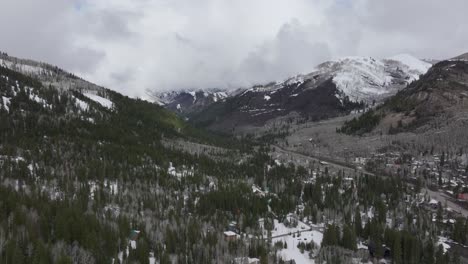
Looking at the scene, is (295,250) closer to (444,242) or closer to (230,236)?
(230,236)

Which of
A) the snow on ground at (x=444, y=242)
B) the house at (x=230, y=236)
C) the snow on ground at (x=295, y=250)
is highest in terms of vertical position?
the house at (x=230, y=236)

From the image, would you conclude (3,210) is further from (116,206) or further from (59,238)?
(116,206)

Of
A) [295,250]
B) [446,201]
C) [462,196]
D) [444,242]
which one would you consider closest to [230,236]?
[295,250]

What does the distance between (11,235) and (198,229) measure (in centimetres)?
4301

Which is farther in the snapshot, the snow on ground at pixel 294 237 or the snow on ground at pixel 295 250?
the snow on ground at pixel 294 237

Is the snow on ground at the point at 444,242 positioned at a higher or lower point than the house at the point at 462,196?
lower

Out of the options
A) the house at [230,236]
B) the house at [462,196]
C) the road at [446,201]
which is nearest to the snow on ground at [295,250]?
the house at [230,236]

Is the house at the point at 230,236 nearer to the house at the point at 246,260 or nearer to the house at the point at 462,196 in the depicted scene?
the house at the point at 246,260

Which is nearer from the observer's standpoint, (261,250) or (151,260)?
(151,260)

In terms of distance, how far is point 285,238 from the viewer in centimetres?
11000

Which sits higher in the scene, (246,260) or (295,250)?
(246,260)

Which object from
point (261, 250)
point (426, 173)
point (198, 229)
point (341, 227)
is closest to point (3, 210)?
point (198, 229)

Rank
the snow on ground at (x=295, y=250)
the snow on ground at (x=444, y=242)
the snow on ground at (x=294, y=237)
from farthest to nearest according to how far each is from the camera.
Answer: the snow on ground at (x=444, y=242), the snow on ground at (x=294, y=237), the snow on ground at (x=295, y=250)

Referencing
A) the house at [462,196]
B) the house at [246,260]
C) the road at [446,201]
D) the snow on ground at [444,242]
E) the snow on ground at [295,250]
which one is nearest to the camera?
the house at [246,260]
